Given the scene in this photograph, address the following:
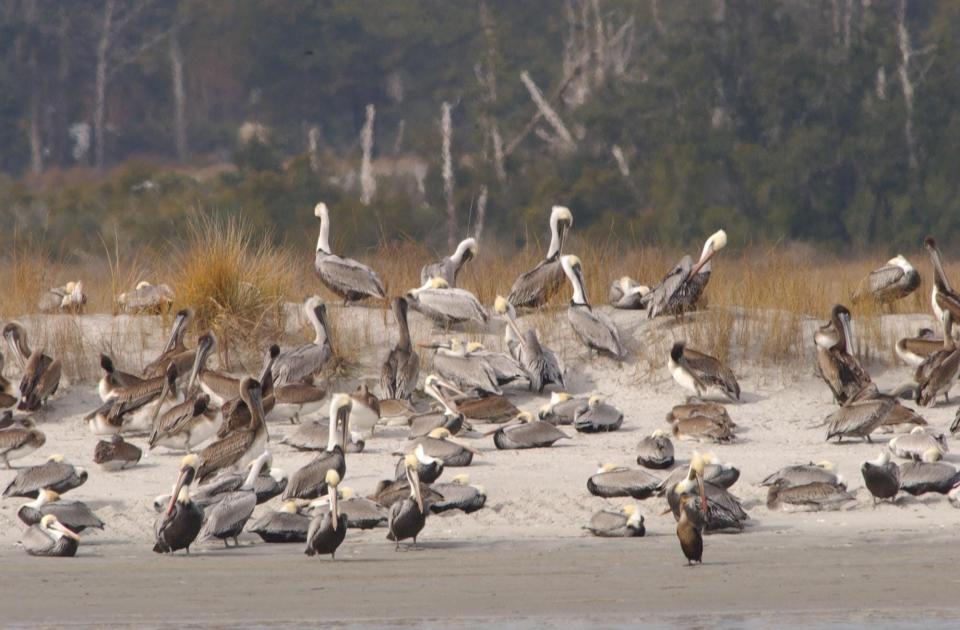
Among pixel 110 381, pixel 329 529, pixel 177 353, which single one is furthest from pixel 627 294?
pixel 329 529

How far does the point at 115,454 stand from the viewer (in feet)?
32.4

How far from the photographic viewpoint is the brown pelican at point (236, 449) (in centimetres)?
938

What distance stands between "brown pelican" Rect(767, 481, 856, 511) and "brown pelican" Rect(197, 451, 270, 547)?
8.65 feet

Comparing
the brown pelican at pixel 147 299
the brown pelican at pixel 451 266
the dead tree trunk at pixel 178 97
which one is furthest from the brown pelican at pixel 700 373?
the dead tree trunk at pixel 178 97

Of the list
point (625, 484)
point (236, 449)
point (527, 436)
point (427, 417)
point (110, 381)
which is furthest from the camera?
point (110, 381)

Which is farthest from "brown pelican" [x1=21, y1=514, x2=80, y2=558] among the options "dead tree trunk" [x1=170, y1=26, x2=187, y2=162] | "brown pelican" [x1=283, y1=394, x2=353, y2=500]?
"dead tree trunk" [x1=170, y1=26, x2=187, y2=162]

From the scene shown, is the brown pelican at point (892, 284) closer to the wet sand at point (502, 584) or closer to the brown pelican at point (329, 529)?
the wet sand at point (502, 584)

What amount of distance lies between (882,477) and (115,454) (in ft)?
13.8

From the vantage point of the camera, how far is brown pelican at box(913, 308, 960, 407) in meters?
11.4

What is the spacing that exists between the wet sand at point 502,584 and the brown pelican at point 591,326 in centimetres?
390

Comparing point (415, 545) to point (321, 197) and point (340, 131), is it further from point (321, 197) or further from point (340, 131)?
point (340, 131)

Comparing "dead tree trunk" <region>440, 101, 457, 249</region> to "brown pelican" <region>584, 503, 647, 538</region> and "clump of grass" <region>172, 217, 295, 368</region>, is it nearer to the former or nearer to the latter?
"clump of grass" <region>172, 217, 295, 368</region>

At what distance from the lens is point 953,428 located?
34.2ft

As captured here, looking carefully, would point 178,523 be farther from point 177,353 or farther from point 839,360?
point 839,360
